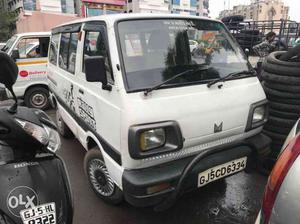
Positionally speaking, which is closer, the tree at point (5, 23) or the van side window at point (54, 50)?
the van side window at point (54, 50)

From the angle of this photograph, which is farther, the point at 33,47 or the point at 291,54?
the point at 33,47

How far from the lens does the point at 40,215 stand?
1.72 metres

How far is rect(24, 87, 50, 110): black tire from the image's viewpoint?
279 inches

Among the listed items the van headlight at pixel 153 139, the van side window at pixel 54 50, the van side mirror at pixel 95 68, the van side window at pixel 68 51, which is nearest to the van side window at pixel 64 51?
the van side window at pixel 68 51

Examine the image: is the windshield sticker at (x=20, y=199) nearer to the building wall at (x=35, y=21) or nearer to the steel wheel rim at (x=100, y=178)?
the steel wheel rim at (x=100, y=178)

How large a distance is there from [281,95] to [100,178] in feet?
7.67

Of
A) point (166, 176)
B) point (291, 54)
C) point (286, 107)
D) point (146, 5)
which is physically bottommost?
point (166, 176)

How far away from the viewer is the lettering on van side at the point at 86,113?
3.06 m

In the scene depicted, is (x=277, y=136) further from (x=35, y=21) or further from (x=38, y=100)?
(x=35, y=21)

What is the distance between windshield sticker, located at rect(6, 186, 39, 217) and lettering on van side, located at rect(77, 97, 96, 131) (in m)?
1.31

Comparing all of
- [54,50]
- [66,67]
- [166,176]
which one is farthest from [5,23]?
[166,176]

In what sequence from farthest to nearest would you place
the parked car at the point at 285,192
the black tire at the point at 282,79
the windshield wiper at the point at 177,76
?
the black tire at the point at 282,79 < the windshield wiper at the point at 177,76 < the parked car at the point at 285,192

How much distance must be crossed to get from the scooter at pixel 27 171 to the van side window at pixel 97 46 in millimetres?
946

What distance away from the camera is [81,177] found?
388 centimetres
